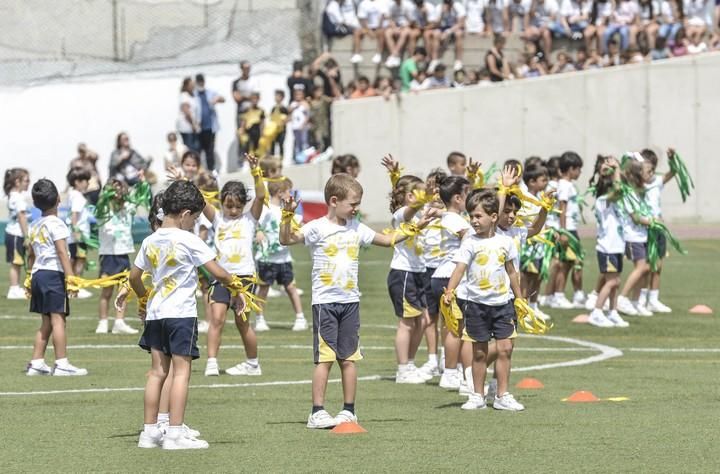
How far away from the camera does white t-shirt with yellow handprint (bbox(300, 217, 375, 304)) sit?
11.6 m

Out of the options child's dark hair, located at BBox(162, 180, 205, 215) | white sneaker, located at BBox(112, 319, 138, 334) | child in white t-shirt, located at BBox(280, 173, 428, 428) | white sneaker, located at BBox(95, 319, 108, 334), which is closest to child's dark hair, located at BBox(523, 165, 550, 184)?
white sneaker, located at BBox(112, 319, 138, 334)

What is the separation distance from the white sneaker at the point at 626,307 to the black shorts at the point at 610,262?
35.4 inches

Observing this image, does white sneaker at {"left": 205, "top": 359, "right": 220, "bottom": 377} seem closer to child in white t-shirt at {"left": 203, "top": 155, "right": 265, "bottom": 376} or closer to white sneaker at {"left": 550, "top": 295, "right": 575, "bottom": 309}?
child in white t-shirt at {"left": 203, "top": 155, "right": 265, "bottom": 376}

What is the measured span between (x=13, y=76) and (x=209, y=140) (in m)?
5.85

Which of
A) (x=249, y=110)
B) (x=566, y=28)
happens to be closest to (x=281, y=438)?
(x=249, y=110)

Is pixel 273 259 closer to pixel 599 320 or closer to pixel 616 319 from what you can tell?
pixel 599 320

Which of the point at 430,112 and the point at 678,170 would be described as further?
the point at 430,112

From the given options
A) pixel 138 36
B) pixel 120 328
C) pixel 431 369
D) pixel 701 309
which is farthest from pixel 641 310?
pixel 138 36

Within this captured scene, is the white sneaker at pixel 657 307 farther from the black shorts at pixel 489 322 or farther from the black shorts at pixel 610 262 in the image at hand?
the black shorts at pixel 489 322

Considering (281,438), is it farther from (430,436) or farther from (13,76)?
(13,76)

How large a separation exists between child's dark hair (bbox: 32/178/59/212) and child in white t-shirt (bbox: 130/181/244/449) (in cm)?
378

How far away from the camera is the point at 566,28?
3712 cm

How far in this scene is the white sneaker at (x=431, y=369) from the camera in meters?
14.4

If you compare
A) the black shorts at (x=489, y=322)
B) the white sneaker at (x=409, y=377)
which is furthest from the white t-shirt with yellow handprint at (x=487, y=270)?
the white sneaker at (x=409, y=377)
